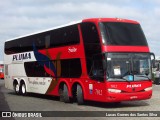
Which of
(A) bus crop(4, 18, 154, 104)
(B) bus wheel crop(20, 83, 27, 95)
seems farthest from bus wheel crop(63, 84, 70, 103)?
(B) bus wheel crop(20, 83, 27, 95)

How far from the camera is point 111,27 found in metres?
16.3

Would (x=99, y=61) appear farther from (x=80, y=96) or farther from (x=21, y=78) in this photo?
(x=21, y=78)

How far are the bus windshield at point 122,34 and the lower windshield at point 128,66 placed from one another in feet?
1.82

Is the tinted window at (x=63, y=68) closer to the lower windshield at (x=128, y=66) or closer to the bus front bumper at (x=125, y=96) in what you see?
the lower windshield at (x=128, y=66)

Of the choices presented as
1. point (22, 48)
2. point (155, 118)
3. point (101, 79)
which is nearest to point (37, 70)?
point (22, 48)

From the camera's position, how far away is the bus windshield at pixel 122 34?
15.9m

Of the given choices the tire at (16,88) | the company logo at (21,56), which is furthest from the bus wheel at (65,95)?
the tire at (16,88)

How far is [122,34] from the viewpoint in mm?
16359

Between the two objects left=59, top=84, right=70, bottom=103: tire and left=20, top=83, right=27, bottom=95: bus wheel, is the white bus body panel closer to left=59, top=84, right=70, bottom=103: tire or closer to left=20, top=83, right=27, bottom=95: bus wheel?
left=20, top=83, right=27, bottom=95: bus wheel

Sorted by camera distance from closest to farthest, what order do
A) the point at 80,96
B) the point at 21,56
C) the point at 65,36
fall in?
the point at 80,96 → the point at 65,36 → the point at 21,56

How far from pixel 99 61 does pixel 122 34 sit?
1.62 metres

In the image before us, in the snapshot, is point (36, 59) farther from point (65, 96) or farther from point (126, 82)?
point (126, 82)

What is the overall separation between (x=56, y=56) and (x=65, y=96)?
2301 mm

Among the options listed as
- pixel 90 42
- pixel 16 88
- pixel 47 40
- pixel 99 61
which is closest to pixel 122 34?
pixel 90 42
